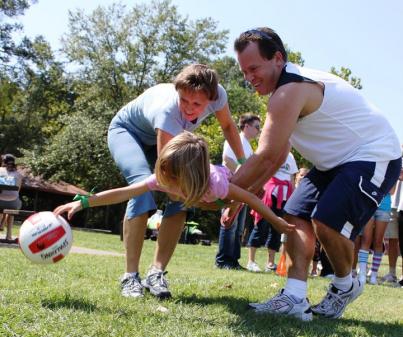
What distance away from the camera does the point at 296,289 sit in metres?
3.78

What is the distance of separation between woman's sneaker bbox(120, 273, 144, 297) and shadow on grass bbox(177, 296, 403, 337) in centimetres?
30

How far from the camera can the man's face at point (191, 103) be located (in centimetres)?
397

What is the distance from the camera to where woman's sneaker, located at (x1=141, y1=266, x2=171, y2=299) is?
12.8 feet

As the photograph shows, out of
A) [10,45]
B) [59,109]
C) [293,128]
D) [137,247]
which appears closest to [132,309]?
[137,247]

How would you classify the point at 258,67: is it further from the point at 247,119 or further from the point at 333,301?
the point at 247,119

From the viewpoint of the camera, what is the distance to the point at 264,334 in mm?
3053

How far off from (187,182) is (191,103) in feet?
2.82

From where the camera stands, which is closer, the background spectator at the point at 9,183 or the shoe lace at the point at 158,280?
the shoe lace at the point at 158,280

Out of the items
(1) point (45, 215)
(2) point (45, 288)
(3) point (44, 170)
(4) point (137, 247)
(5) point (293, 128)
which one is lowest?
(3) point (44, 170)

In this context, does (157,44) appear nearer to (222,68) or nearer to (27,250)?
(222,68)

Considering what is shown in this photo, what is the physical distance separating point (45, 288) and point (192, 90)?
1.82 metres

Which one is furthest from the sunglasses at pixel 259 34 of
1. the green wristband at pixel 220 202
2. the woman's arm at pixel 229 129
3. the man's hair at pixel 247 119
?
the man's hair at pixel 247 119

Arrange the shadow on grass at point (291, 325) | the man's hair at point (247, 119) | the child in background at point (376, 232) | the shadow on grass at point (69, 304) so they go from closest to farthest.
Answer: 1. the shadow on grass at point (291, 325)
2. the shadow on grass at point (69, 304)
3. the man's hair at point (247, 119)
4. the child in background at point (376, 232)

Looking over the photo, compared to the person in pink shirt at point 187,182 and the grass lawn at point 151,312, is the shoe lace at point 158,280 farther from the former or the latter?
the person in pink shirt at point 187,182
